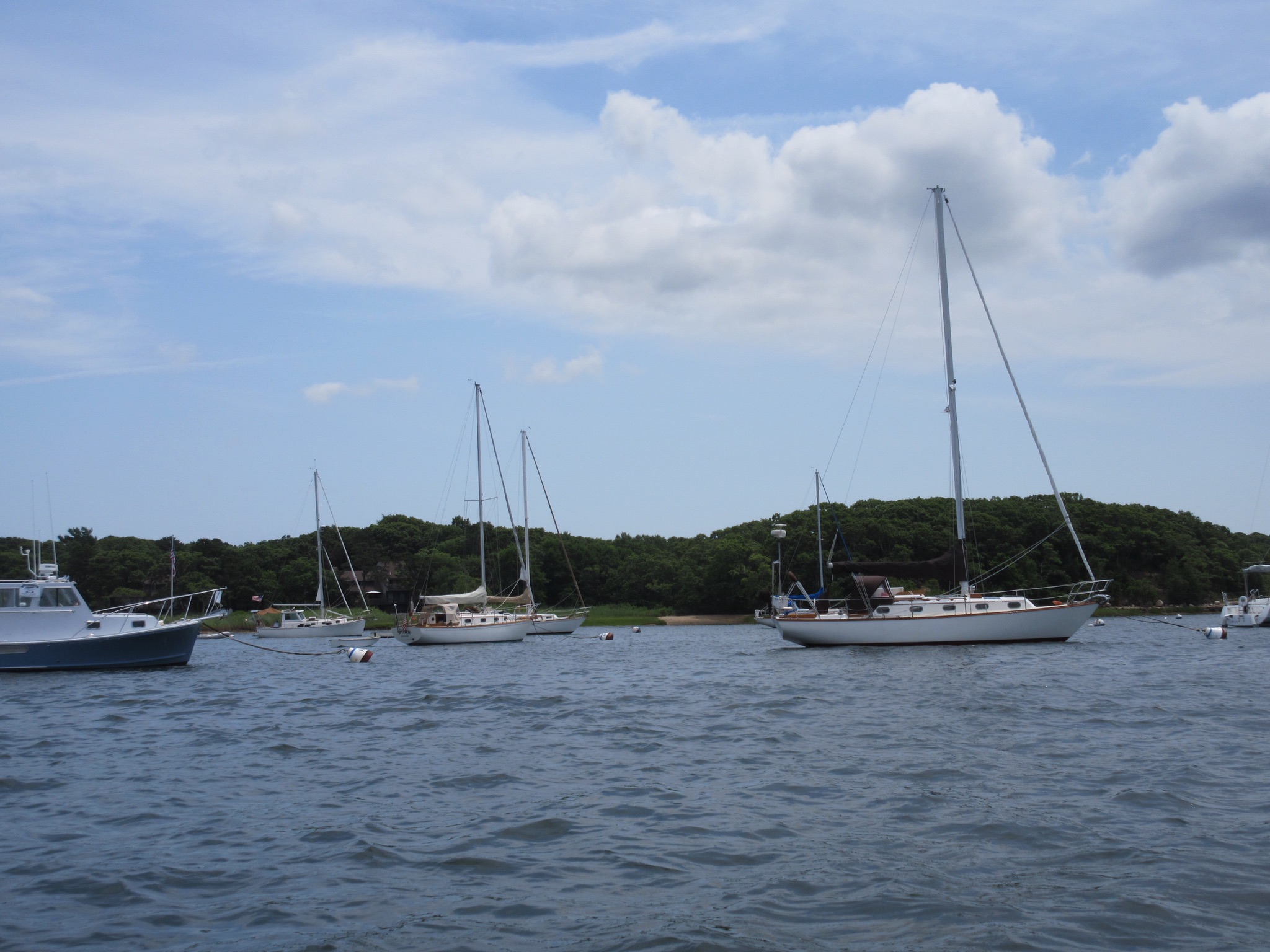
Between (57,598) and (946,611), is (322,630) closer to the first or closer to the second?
(57,598)

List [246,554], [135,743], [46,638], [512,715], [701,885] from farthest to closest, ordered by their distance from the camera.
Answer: [246,554]
[46,638]
[512,715]
[135,743]
[701,885]

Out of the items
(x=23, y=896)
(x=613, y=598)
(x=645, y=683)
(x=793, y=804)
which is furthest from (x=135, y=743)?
(x=613, y=598)

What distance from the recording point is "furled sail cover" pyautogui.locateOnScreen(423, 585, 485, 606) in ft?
198

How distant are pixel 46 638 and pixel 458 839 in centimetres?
3066

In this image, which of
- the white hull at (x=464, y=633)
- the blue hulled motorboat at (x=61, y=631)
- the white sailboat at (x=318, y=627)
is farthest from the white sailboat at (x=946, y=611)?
the white sailboat at (x=318, y=627)

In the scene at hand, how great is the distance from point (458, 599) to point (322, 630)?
25.0 metres

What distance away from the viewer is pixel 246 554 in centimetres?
12294

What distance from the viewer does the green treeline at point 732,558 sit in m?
105

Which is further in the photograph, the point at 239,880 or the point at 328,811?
the point at 328,811

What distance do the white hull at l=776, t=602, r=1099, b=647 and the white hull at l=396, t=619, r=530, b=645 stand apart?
2485cm

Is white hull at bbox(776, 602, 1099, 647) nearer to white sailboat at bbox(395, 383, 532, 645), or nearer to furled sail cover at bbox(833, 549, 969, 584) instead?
furled sail cover at bbox(833, 549, 969, 584)

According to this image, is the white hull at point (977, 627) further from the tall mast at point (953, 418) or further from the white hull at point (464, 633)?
the white hull at point (464, 633)

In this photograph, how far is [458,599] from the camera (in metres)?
60.8

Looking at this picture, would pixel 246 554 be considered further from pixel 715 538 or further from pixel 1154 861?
pixel 1154 861
